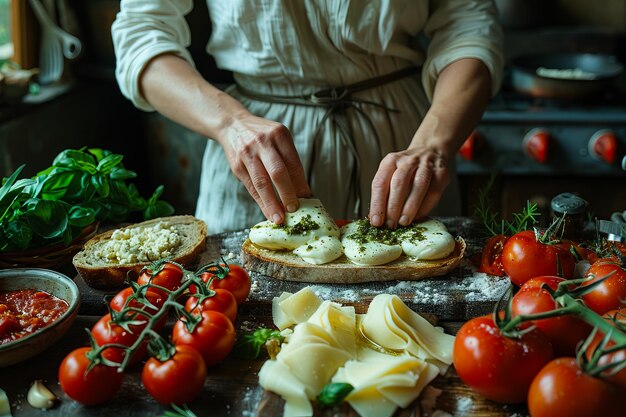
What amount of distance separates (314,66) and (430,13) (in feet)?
1.79

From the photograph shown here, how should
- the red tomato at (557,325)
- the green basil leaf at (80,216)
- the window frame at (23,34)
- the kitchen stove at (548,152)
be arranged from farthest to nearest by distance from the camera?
the window frame at (23,34) < the kitchen stove at (548,152) < the green basil leaf at (80,216) < the red tomato at (557,325)

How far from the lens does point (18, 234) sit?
6.31 ft

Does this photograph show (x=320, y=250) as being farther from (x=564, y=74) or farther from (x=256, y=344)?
(x=564, y=74)

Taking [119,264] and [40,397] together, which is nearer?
[40,397]

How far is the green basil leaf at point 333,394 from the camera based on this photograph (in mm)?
1393

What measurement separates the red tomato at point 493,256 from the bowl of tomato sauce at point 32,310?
111 centimetres

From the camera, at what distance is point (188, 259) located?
2.07m

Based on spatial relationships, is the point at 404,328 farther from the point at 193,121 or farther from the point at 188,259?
the point at 193,121

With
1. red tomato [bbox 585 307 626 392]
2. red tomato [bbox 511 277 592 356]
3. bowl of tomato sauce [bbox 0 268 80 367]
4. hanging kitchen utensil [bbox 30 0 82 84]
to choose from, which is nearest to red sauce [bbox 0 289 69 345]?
bowl of tomato sauce [bbox 0 268 80 367]

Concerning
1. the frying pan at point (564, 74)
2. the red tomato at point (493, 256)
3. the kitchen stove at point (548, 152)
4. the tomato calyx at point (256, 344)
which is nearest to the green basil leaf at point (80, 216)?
the tomato calyx at point (256, 344)

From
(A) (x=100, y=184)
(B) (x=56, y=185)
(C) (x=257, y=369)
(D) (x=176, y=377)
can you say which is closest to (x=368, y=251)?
(C) (x=257, y=369)

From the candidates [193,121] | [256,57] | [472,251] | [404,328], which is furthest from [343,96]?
[404,328]

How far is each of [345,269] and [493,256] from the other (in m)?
0.44

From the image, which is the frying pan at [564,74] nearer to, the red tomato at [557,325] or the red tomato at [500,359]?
the red tomato at [557,325]
